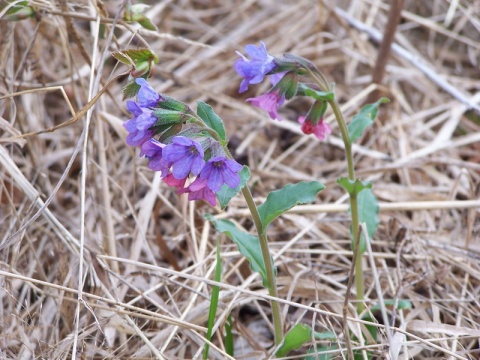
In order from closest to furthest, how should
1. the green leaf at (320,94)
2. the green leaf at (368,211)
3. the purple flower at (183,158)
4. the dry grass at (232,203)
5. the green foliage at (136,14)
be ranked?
1. the purple flower at (183,158)
2. the green leaf at (320,94)
3. the dry grass at (232,203)
4. the green foliage at (136,14)
5. the green leaf at (368,211)

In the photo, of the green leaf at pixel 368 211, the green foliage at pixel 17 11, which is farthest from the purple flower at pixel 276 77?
the green foliage at pixel 17 11

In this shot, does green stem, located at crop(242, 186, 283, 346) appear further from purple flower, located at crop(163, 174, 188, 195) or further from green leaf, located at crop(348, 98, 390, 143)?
green leaf, located at crop(348, 98, 390, 143)

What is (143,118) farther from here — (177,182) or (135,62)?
(135,62)

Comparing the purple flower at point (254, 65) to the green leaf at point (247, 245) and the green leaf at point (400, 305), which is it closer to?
the green leaf at point (247, 245)

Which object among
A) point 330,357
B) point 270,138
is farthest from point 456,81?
point 330,357

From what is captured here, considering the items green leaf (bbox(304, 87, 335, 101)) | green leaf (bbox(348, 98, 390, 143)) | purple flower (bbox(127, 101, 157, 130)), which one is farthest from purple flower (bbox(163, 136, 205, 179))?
green leaf (bbox(348, 98, 390, 143))

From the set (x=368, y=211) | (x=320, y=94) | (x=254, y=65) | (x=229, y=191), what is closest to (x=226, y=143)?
(x=229, y=191)

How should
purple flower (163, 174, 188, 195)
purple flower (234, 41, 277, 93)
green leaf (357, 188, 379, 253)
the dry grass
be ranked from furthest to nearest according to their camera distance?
1. green leaf (357, 188, 379, 253)
2. the dry grass
3. purple flower (234, 41, 277, 93)
4. purple flower (163, 174, 188, 195)
